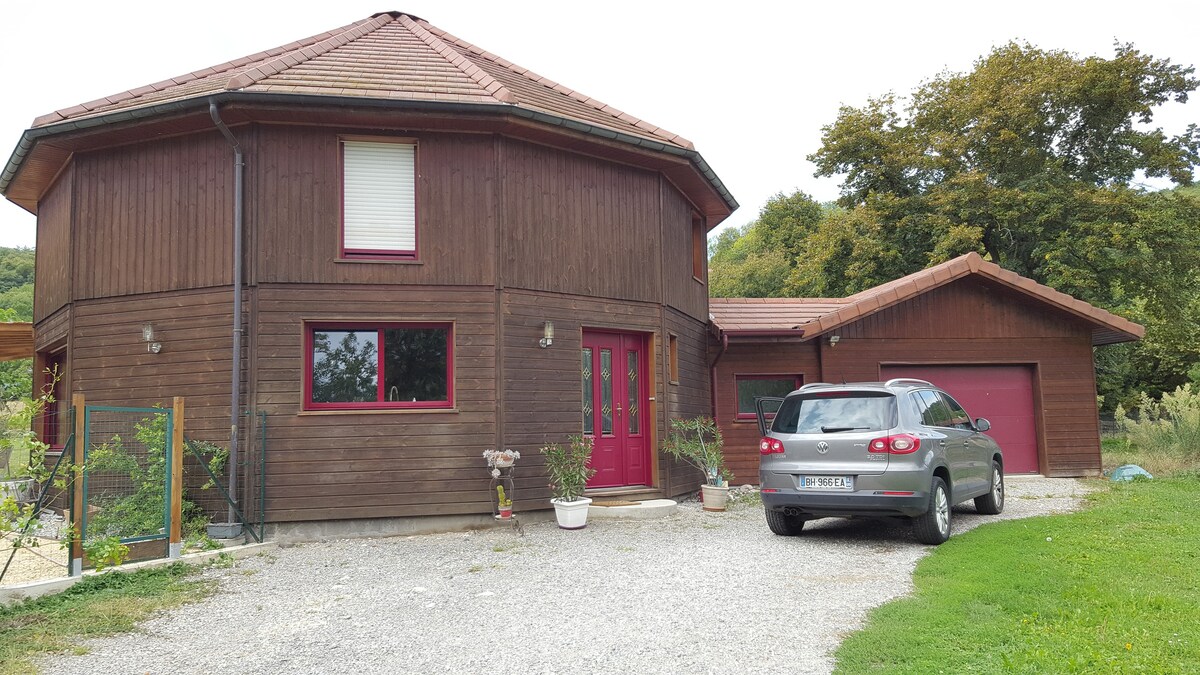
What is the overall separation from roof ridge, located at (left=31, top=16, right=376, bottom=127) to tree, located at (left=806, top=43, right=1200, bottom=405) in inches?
733

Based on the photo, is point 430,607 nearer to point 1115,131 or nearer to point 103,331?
point 103,331

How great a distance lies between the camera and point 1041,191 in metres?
25.2

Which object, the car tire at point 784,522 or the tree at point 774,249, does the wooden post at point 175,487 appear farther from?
the tree at point 774,249

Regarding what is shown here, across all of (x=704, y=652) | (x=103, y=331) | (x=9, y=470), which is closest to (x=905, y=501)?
(x=704, y=652)

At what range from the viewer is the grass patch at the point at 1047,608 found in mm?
4598

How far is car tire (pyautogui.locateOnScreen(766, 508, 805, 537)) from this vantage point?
952 centimetres

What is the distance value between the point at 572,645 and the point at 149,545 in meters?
4.85

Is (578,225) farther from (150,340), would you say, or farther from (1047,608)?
(1047,608)

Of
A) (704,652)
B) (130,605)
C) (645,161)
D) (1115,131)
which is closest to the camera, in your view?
(704,652)

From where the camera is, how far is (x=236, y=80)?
1012 cm

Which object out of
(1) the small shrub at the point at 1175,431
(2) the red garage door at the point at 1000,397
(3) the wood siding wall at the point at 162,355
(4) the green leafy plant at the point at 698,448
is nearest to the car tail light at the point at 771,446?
(4) the green leafy plant at the point at 698,448

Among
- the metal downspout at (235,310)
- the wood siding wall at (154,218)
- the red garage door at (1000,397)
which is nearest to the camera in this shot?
the metal downspout at (235,310)

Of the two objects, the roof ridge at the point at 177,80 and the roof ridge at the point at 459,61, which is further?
the roof ridge at the point at 177,80

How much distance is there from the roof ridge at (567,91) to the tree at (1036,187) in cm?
1456
